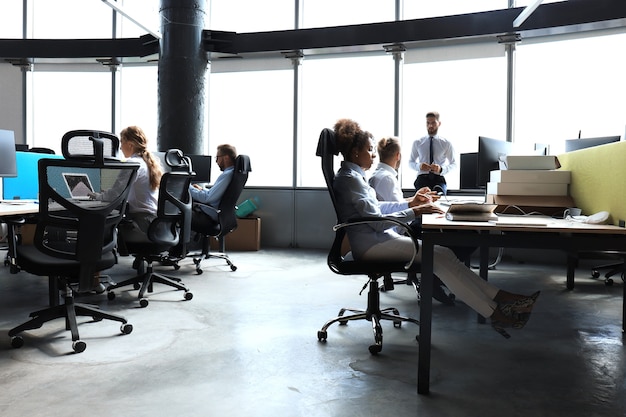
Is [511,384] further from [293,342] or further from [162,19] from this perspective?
[162,19]

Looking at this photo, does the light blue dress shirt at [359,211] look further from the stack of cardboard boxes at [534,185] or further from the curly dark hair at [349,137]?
the stack of cardboard boxes at [534,185]

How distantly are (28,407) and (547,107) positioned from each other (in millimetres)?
6252

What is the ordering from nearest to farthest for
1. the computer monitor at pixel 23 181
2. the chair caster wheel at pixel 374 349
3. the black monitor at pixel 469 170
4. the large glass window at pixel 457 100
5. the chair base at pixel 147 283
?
the chair caster wheel at pixel 374 349, the chair base at pixel 147 283, the computer monitor at pixel 23 181, the black monitor at pixel 469 170, the large glass window at pixel 457 100

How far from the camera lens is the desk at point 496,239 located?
2066 mm

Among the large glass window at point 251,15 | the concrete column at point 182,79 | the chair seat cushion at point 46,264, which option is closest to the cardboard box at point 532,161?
the chair seat cushion at point 46,264

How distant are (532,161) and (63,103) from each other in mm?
7483

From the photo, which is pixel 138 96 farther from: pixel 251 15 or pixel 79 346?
pixel 79 346

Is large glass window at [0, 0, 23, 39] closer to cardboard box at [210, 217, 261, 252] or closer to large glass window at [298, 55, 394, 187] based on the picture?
large glass window at [298, 55, 394, 187]

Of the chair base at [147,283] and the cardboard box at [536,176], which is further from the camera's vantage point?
the chair base at [147,283]

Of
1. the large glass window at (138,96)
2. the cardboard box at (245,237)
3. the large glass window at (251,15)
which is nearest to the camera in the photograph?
the cardboard box at (245,237)

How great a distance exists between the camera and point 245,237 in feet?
23.1

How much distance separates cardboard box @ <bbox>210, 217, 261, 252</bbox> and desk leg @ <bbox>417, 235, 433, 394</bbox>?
492cm

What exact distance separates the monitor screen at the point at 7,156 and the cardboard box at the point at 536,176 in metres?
3.77

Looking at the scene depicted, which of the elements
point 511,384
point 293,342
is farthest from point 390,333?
point 511,384
